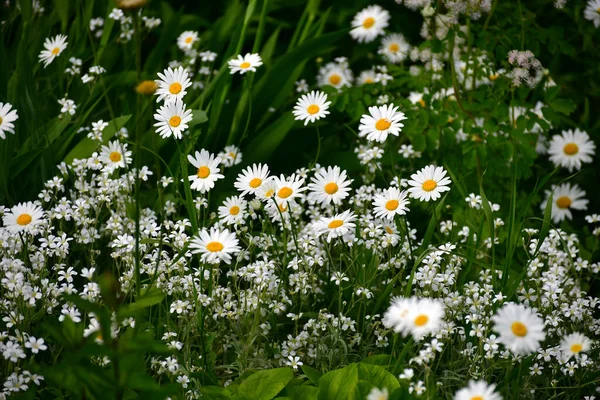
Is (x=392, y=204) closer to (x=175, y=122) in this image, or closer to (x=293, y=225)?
(x=293, y=225)

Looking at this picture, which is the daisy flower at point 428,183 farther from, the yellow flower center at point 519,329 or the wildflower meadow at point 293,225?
the yellow flower center at point 519,329

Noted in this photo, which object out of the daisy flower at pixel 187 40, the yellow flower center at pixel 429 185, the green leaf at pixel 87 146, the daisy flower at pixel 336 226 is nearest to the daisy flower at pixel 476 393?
the daisy flower at pixel 336 226

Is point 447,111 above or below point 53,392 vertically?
above

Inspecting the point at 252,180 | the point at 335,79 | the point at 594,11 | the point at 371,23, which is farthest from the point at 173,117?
the point at 594,11

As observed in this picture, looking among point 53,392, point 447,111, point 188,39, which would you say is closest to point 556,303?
point 447,111

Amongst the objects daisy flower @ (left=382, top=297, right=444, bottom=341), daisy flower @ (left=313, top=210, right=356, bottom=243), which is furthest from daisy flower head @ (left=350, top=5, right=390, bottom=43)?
daisy flower @ (left=382, top=297, right=444, bottom=341)

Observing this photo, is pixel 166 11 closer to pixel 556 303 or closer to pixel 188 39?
pixel 188 39
